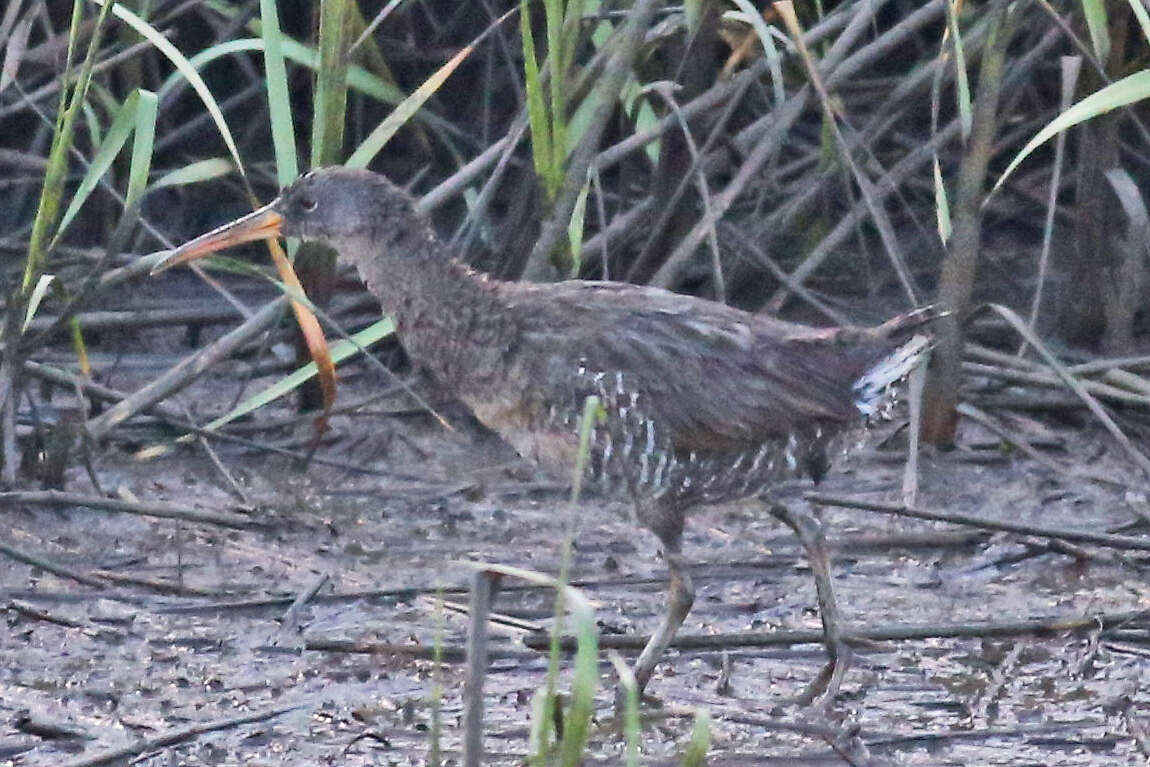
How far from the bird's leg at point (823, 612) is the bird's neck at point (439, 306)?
721 millimetres

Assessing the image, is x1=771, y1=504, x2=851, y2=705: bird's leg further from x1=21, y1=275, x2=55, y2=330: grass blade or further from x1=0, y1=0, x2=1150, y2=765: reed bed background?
x1=21, y1=275, x2=55, y2=330: grass blade

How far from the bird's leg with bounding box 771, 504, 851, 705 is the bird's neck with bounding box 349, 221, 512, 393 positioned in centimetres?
72

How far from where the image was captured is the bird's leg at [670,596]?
12.4ft

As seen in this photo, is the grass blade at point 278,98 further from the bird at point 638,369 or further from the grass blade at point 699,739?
the grass blade at point 699,739

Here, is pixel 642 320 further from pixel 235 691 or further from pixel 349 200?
pixel 235 691

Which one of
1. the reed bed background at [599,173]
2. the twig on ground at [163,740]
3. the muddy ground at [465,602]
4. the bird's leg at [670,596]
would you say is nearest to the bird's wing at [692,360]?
the bird's leg at [670,596]

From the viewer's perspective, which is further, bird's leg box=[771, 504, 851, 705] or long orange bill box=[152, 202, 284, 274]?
long orange bill box=[152, 202, 284, 274]

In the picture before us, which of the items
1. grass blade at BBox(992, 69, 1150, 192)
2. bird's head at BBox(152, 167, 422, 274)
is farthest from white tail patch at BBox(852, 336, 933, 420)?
bird's head at BBox(152, 167, 422, 274)

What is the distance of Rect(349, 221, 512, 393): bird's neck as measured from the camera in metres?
3.89

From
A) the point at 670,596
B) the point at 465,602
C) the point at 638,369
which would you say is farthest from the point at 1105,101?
the point at 465,602

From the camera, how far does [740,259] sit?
5512 mm

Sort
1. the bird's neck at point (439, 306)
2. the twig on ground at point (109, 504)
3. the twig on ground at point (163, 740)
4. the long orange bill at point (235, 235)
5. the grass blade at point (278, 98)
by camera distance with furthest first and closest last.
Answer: the grass blade at point (278, 98) → the twig on ground at point (109, 504) → the long orange bill at point (235, 235) → the bird's neck at point (439, 306) → the twig on ground at point (163, 740)

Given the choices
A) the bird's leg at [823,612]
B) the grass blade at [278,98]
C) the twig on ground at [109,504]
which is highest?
the grass blade at [278,98]

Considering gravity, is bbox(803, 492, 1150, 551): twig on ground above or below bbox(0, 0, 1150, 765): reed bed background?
below
